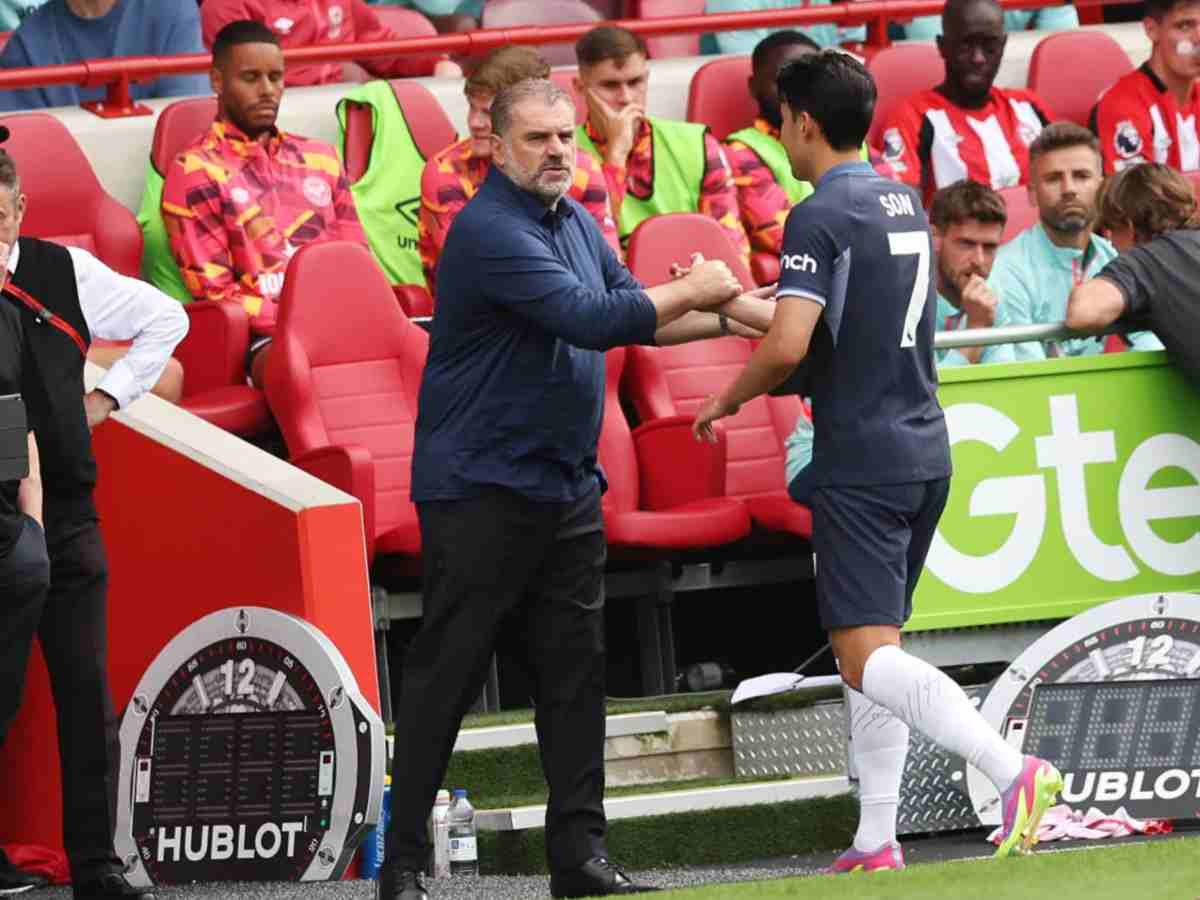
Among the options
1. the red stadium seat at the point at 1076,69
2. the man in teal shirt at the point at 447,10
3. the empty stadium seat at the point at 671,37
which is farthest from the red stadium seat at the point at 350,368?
the red stadium seat at the point at 1076,69

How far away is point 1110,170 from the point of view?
36.6 ft

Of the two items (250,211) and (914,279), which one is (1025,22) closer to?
(250,211)

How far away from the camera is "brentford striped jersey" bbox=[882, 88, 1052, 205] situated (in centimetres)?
1082

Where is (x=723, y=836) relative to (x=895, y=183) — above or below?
below

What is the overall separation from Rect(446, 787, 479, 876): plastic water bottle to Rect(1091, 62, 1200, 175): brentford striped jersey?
205 inches

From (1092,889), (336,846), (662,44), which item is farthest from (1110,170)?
(1092,889)

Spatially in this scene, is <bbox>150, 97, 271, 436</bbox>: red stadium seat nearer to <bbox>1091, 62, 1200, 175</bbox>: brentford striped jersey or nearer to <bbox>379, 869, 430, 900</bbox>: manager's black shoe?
<bbox>379, 869, 430, 900</bbox>: manager's black shoe

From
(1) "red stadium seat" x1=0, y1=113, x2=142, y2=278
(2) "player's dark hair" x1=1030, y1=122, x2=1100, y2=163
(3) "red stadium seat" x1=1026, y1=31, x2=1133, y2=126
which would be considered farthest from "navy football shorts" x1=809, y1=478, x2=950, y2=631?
(3) "red stadium seat" x1=1026, y1=31, x2=1133, y2=126

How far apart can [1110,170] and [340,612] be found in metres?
5.28

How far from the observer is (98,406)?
6750 millimetres

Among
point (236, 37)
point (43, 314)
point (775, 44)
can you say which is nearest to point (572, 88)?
point (775, 44)

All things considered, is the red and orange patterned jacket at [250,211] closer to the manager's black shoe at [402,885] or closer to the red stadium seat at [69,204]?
the red stadium seat at [69,204]

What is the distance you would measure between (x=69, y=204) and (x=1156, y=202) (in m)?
4.05

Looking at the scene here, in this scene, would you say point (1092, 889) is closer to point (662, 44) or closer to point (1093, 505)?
point (1093, 505)
